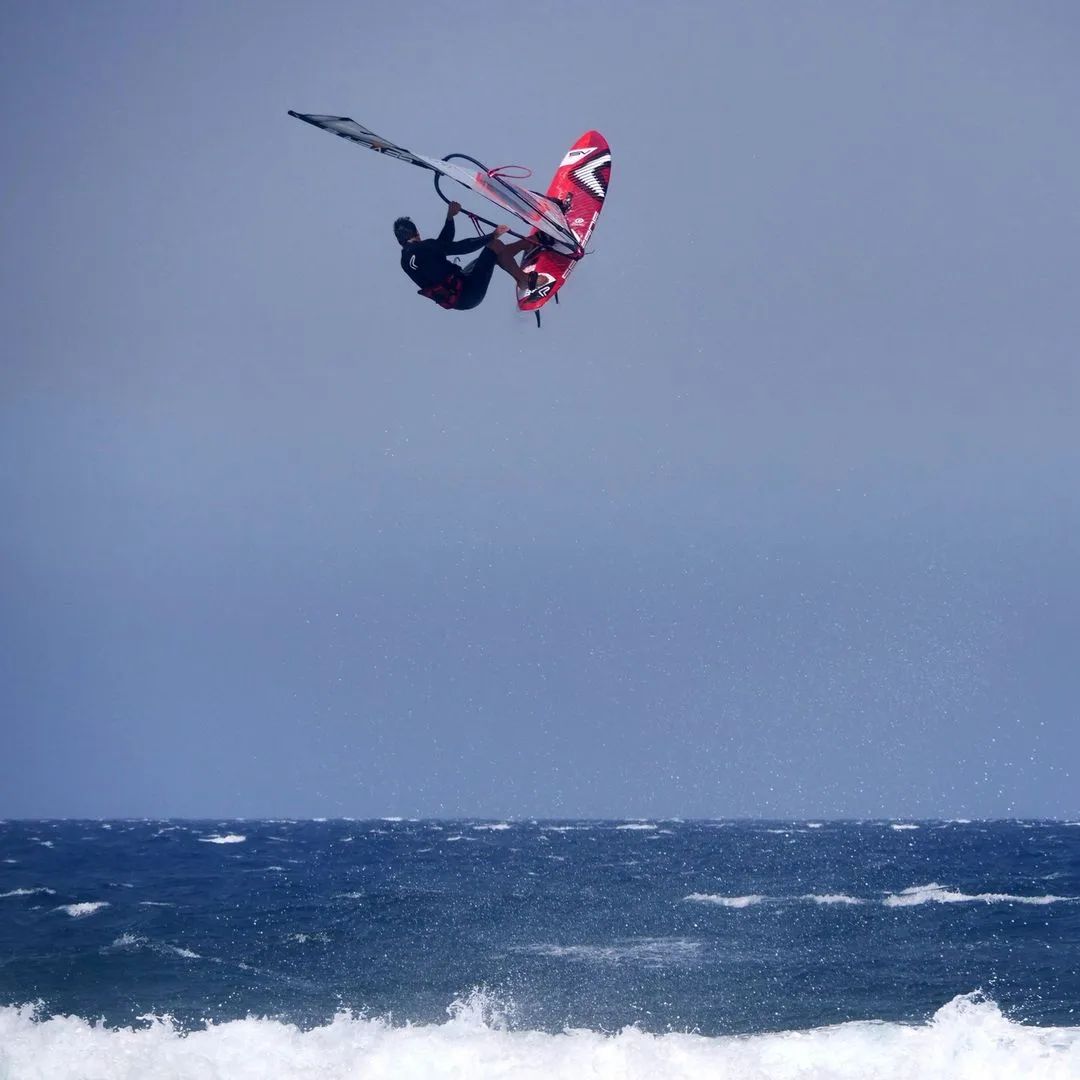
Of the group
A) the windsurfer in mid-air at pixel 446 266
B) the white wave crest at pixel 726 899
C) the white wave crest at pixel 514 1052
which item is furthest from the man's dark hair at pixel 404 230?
the white wave crest at pixel 726 899

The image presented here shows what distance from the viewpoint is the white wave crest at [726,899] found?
46.4 meters

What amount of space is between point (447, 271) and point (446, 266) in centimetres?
4

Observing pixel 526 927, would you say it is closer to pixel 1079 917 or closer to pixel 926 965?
pixel 926 965

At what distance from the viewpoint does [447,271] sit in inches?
424

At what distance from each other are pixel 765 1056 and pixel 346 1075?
8331 mm

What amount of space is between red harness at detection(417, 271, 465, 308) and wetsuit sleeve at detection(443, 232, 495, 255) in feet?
0.65

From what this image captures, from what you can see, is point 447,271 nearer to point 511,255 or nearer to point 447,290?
point 447,290

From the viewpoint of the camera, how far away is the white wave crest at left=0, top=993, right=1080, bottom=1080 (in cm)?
2373

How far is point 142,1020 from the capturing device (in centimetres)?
2666

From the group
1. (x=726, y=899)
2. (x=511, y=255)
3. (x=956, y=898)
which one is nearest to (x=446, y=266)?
(x=511, y=255)

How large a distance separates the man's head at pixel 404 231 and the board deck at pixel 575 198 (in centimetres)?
121

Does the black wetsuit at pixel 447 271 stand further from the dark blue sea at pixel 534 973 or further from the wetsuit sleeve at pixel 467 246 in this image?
the dark blue sea at pixel 534 973

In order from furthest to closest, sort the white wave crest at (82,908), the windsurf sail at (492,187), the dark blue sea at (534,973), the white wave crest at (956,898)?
the white wave crest at (956,898), the white wave crest at (82,908), the dark blue sea at (534,973), the windsurf sail at (492,187)

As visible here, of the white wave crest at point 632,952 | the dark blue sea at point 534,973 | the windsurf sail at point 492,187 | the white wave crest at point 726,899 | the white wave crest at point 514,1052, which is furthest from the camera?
the white wave crest at point 726,899
